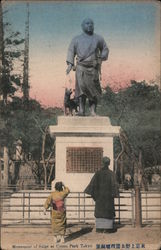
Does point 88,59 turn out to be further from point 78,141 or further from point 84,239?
point 84,239

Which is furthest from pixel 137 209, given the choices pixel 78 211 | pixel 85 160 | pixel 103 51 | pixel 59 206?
pixel 103 51

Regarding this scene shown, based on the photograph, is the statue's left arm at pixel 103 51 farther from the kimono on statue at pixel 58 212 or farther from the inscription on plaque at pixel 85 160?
the kimono on statue at pixel 58 212

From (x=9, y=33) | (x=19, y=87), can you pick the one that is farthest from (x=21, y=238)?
(x=19, y=87)

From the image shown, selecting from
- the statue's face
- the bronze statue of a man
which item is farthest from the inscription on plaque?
the statue's face

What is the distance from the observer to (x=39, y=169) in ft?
82.1

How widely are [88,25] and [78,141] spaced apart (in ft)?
8.77

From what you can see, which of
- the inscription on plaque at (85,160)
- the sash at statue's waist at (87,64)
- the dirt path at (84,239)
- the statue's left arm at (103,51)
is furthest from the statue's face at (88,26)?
the dirt path at (84,239)

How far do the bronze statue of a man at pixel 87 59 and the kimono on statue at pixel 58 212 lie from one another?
3.03 metres

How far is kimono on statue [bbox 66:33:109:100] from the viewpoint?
1161cm

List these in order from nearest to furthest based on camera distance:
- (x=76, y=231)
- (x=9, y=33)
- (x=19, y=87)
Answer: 1. (x=76, y=231)
2. (x=9, y=33)
3. (x=19, y=87)

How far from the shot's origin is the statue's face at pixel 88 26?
11598mm

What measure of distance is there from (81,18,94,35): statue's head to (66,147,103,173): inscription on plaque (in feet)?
8.94

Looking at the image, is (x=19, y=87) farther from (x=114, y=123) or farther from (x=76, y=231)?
(x=76, y=231)

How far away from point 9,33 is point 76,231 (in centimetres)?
1061
